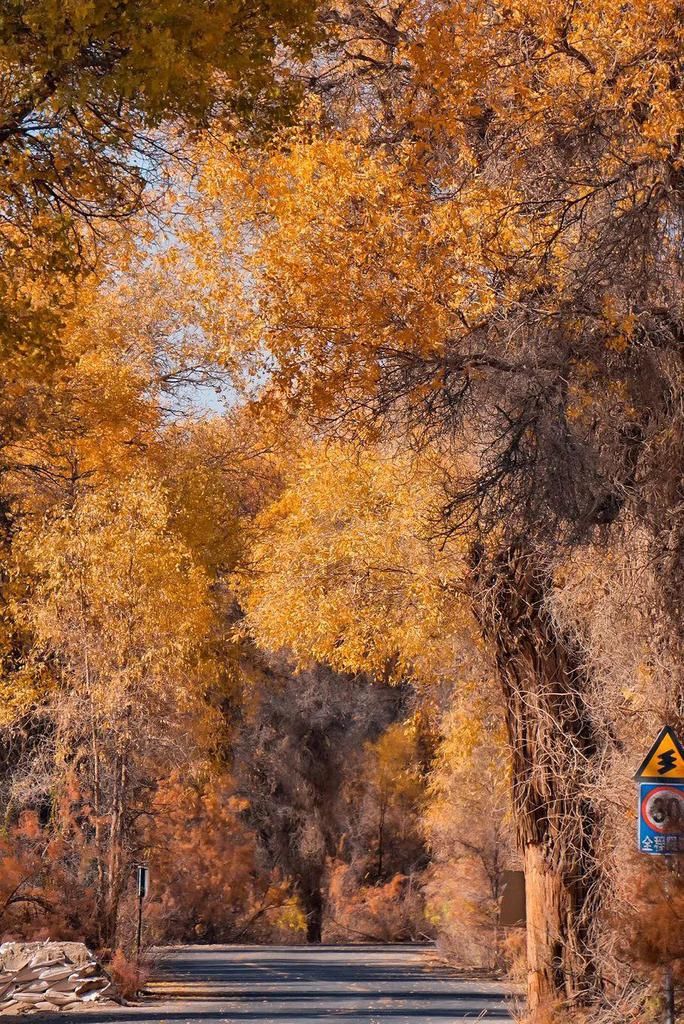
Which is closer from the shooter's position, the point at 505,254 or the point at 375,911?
the point at 505,254

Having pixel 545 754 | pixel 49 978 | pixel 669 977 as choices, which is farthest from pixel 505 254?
pixel 49 978

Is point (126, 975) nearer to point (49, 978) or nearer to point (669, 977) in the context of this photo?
point (49, 978)

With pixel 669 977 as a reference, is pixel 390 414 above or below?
above

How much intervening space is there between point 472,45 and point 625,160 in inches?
63.1

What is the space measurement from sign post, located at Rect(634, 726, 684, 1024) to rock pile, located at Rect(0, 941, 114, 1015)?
10536 mm

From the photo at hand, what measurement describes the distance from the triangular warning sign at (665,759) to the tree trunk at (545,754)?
13.2ft

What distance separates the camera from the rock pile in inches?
825

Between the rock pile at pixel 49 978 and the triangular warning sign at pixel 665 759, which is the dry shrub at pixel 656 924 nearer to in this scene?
the triangular warning sign at pixel 665 759

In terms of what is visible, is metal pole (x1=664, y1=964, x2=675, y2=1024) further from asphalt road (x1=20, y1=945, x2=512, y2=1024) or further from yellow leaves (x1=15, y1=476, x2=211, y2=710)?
yellow leaves (x1=15, y1=476, x2=211, y2=710)

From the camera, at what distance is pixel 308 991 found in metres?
24.6

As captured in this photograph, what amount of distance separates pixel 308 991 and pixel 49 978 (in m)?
4.71

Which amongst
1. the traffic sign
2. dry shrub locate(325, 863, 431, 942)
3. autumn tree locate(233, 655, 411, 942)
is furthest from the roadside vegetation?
dry shrub locate(325, 863, 431, 942)

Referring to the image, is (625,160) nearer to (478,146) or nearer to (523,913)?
(478,146)

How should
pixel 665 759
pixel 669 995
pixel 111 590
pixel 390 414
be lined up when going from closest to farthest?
pixel 669 995 < pixel 665 759 < pixel 390 414 < pixel 111 590
